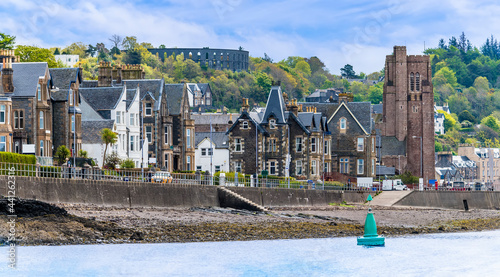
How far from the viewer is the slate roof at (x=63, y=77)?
74.8m

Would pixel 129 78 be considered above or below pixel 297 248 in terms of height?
above

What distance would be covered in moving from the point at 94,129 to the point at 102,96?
13.6 feet

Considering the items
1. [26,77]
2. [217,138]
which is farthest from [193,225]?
[217,138]

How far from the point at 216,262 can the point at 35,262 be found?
781 centimetres

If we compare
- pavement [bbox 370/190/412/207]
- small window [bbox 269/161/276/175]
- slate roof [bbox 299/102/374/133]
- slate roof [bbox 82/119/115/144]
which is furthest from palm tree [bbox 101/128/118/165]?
slate roof [bbox 299/102/374/133]

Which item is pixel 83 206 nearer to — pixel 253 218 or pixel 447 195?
pixel 253 218

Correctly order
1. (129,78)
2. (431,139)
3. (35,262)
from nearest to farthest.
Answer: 1. (35,262)
2. (129,78)
3. (431,139)

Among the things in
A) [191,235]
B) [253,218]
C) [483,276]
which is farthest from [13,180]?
[483,276]

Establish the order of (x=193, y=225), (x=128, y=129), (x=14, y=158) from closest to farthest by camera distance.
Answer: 1. (x=193, y=225)
2. (x=14, y=158)
3. (x=128, y=129)

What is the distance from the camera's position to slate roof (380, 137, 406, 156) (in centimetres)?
15162

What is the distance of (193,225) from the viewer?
173ft

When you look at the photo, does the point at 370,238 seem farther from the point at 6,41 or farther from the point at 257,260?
the point at 6,41

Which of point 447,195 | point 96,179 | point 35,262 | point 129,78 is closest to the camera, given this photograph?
point 35,262

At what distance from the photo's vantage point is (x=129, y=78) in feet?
316
